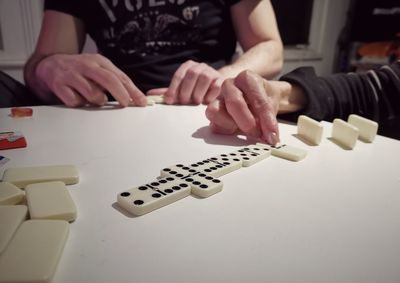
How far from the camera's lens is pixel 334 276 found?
236mm

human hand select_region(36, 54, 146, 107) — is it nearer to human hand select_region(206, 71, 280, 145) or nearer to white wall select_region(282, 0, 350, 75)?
human hand select_region(206, 71, 280, 145)

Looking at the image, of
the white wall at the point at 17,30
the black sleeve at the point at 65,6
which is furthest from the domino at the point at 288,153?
the white wall at the point at 17,30

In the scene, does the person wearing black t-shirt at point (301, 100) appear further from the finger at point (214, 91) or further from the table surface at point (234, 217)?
the finger at point (214, 91)

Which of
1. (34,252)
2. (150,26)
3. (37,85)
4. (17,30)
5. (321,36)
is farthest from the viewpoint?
Answer: (321,36)

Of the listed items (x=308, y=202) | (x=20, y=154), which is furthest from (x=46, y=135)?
(x=308, y=202)

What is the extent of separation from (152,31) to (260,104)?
0.61 meters

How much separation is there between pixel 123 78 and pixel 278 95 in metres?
0.36

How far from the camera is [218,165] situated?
1.35ft

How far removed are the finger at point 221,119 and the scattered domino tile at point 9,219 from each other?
0.35 meters

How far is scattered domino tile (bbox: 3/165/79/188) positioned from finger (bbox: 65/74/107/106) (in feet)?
1.26

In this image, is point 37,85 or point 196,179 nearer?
point 196,179

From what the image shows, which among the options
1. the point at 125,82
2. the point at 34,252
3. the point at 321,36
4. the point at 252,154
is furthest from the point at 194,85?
the point at 321,36

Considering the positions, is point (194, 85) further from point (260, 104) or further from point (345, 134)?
point (345, 134)

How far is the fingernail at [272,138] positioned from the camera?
0.52 m
